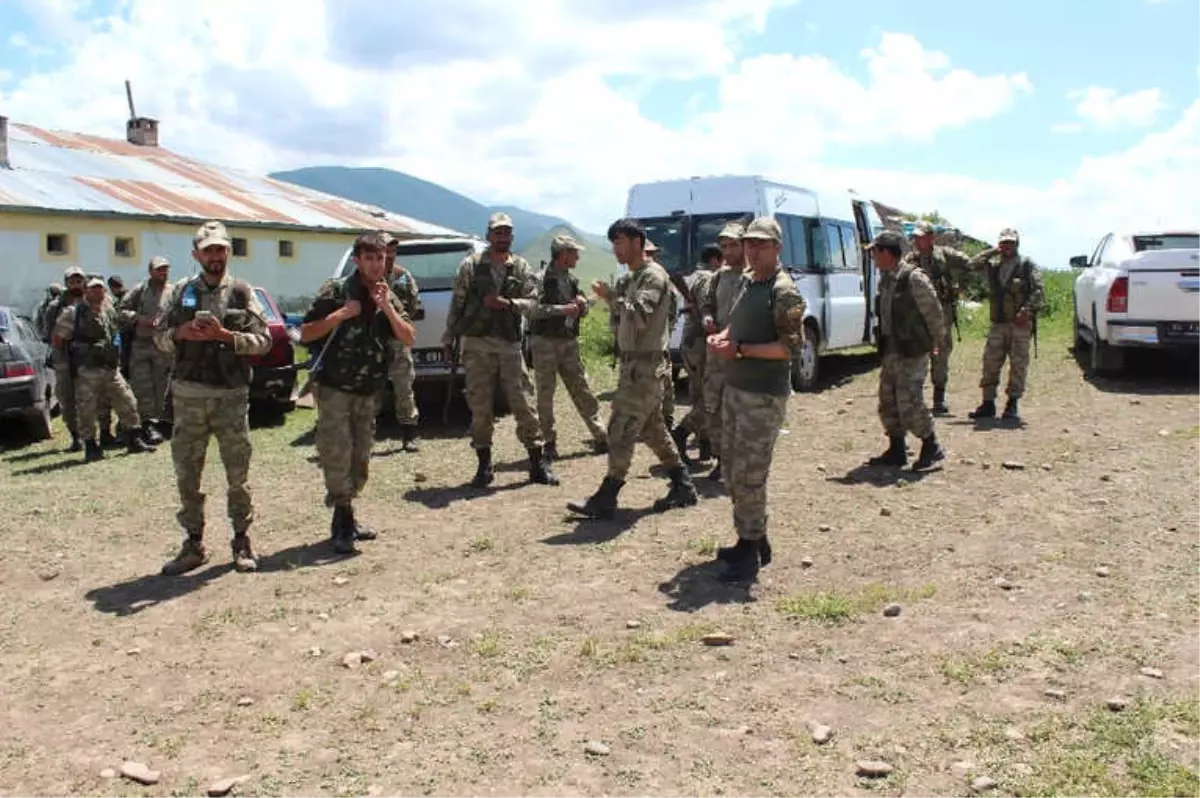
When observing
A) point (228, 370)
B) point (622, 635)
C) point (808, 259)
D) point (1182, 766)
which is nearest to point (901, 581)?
point (622, 635)

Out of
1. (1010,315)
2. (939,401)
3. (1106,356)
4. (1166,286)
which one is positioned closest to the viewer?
(1010,315)

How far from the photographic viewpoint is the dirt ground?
11.1ft

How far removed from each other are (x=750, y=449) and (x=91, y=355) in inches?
259

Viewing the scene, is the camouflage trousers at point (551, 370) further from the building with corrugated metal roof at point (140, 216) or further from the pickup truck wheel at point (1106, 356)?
the building with corrugated metal roof at point (140, 216)

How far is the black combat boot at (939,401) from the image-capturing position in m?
10.2

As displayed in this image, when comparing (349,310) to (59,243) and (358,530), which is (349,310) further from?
(59,243)

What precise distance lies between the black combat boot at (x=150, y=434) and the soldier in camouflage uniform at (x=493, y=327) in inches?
160

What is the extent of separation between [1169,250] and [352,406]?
9167 millimetres

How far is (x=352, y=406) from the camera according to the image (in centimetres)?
585

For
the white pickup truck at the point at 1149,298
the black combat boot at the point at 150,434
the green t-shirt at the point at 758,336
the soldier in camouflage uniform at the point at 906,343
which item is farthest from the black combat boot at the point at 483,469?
the white pickup truck at the point at 1149,298

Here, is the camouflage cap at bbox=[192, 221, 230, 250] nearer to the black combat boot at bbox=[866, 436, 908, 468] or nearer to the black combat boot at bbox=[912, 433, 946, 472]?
the black combat boot at bbox=[866, 436, 908, 468]

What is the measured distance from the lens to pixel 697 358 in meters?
7.57

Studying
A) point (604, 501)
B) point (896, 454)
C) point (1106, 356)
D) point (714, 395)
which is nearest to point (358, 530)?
point (604, 501)

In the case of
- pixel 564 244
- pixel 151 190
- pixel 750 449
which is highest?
pixel 151 190
